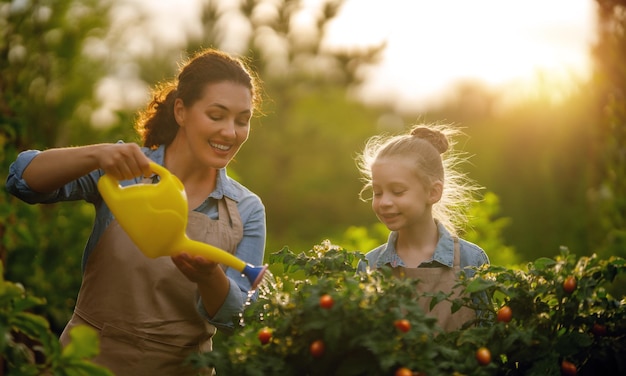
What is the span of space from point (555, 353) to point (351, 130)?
1210 cm

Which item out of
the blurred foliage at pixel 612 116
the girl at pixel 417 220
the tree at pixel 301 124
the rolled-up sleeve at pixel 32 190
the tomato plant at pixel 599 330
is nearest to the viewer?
the tomato plant at pixel 599 330

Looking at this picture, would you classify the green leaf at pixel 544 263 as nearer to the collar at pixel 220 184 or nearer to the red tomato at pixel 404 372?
the red tomato at pixel 404 372

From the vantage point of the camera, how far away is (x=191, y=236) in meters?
2.55

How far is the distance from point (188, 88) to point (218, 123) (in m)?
0.22

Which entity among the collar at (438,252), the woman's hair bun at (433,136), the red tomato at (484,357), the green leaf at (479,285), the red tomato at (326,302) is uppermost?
the woman's hair bun at (433,136)

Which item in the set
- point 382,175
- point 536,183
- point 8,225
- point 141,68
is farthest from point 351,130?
point 382,175

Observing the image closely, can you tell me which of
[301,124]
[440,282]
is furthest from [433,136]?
[301,124]

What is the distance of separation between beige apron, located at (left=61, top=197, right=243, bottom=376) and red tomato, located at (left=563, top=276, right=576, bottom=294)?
1.02 m

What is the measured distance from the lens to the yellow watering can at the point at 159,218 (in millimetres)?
2062

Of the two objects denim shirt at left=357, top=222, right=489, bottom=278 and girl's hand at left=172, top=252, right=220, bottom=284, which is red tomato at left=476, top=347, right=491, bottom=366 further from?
denim shirt at left=357, top=222, right=489, bottom=278

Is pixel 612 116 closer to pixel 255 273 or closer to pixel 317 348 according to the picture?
pixel 255 273

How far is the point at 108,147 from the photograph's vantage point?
2.14m

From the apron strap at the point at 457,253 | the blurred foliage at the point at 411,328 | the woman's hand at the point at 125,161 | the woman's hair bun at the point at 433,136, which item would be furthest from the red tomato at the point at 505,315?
the woman's hair bun at the point at 433,136

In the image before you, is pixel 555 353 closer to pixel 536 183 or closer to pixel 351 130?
pixel 536 183
